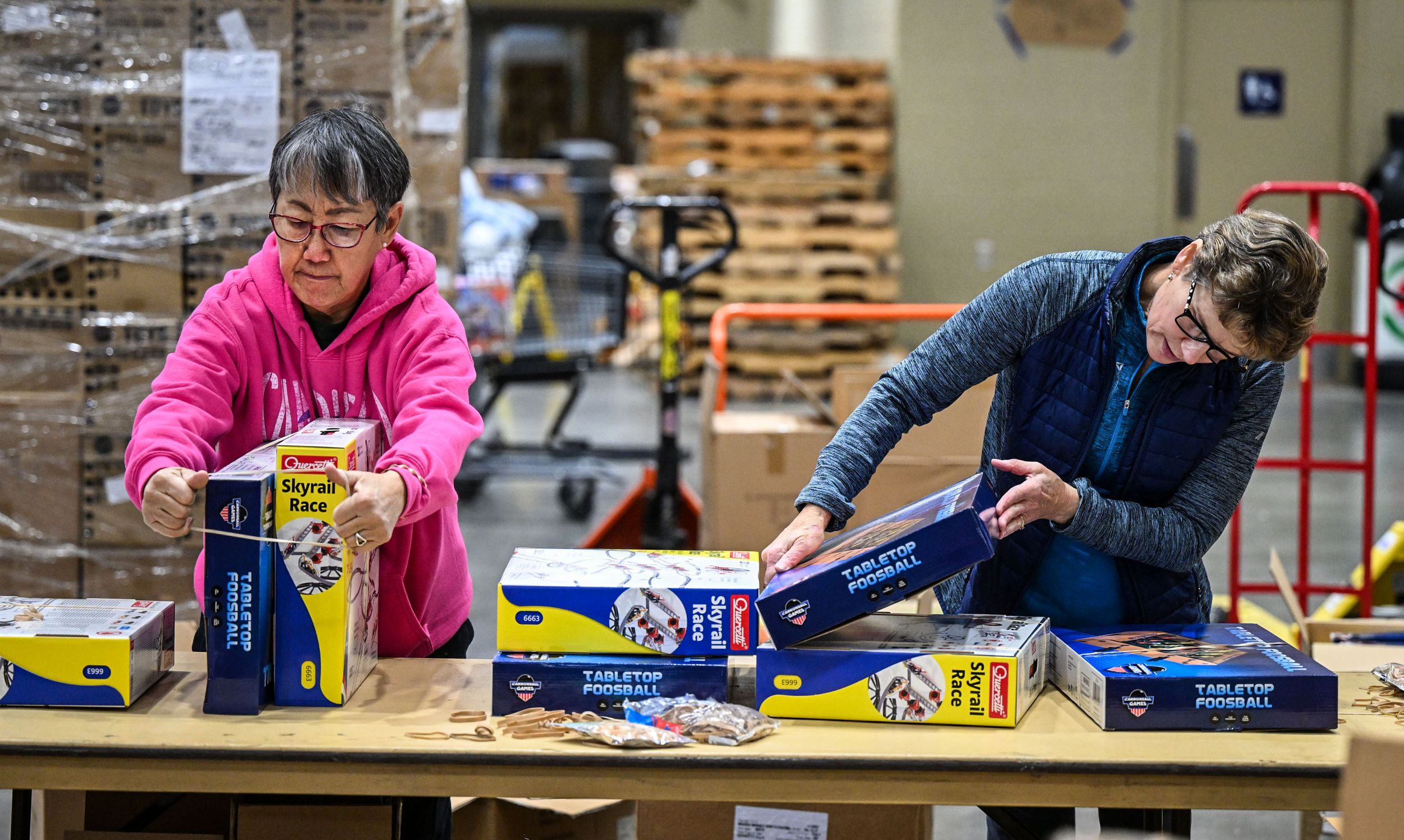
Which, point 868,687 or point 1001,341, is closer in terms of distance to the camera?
point 868,687

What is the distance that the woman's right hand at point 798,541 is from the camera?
2115 millimetres

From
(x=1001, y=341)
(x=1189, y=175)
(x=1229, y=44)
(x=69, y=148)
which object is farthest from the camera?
(x=1229, y=44)

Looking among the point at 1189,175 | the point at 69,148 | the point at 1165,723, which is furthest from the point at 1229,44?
the point at 1165,723

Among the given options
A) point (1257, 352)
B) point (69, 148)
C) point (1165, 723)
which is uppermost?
point (69, 148)

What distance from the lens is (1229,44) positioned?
1162 centimetres

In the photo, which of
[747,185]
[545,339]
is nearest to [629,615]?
[545,339]

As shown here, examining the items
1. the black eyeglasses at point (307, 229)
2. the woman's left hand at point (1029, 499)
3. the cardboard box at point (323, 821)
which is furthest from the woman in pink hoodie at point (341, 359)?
the woman's left hand at point (1029, 499)

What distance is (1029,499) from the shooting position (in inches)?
82.7

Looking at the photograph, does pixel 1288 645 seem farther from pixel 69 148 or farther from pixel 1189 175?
pixel 1189 175

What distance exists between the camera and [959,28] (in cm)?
1062

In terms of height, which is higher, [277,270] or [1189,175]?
[1189,175]

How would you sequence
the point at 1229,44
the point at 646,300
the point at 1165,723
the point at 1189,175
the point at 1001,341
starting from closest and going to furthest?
the point at 1165,723, the point at 1001,341, the point at 1189,175, the point at 1229,44, the point at 646,300

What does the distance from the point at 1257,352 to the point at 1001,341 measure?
1.44 ft

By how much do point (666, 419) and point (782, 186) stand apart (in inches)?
211
